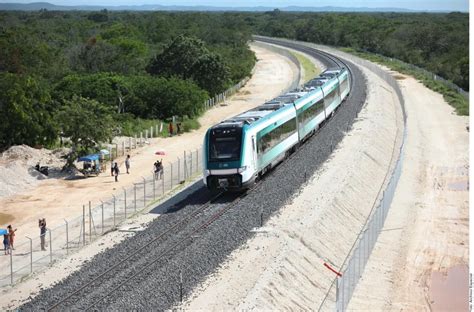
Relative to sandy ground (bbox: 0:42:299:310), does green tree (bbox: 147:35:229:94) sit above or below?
above

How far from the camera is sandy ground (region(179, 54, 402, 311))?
891 inches

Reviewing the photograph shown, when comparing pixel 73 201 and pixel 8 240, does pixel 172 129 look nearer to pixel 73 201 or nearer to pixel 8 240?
pixel 73 201

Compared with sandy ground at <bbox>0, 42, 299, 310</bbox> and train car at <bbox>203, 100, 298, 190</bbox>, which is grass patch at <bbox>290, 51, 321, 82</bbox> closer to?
sandy ground at <bbox>0, 42, 299, 310</bbox>

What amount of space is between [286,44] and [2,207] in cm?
11532

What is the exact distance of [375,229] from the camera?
31938mm

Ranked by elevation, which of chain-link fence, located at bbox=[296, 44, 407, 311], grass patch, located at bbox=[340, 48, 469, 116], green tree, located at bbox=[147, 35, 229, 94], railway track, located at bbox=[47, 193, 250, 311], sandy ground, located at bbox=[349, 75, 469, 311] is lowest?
sandy ground, located at bbox=[349, 75, 469, 311]

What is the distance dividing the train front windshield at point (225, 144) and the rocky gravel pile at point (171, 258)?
83.2 inches

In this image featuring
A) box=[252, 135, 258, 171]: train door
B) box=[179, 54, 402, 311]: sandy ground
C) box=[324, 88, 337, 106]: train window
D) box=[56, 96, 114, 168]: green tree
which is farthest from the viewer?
box=[324, 88, 337, 106]: train window

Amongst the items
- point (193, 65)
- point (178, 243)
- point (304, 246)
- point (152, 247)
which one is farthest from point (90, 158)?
point (193, 65)

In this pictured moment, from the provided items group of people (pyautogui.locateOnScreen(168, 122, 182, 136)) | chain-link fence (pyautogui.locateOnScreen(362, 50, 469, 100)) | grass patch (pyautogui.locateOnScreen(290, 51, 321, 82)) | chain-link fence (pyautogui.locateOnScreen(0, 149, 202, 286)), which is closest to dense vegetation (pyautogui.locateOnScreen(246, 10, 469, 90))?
chain-link fence (pyautogui.locateOnScreen(362, 50, 469, 100))

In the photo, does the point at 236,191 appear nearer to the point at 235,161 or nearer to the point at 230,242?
the point at 235,161

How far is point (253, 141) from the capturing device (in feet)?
109

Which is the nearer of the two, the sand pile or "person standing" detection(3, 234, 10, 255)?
"person standing" detection(3, 234, 10, 255)

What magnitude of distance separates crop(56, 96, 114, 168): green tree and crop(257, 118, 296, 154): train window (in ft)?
37.1
